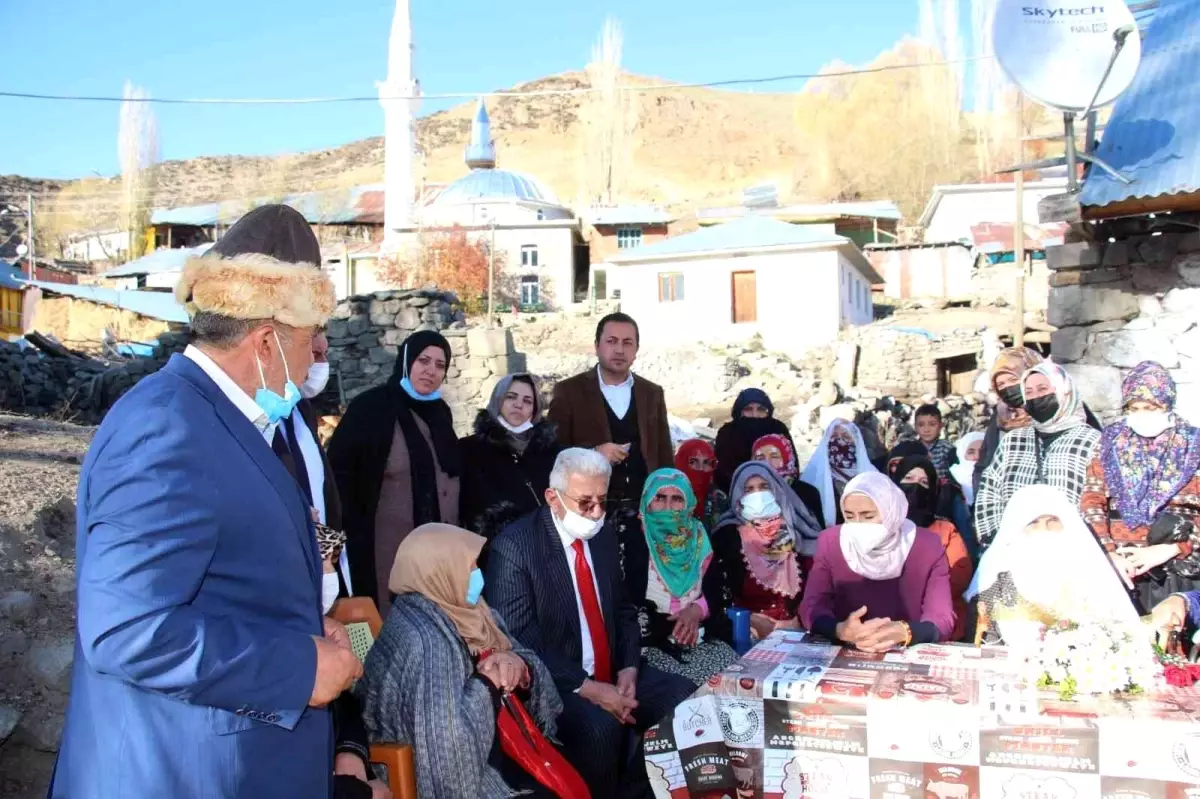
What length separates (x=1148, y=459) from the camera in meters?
4.25

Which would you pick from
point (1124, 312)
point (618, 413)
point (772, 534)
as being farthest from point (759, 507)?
point (1124, 312)

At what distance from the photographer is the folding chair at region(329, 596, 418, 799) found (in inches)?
114

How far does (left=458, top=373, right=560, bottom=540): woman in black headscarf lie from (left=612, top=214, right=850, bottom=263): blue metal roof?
2061 cm

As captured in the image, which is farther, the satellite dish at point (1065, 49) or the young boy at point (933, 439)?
the young boy at point (933, 439)

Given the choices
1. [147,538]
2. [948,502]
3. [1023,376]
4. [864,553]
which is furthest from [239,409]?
[948,502]

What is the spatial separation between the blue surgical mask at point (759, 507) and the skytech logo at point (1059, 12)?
346cm

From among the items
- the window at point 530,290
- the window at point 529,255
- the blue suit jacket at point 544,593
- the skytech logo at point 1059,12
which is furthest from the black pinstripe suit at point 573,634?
the window at point 529,255

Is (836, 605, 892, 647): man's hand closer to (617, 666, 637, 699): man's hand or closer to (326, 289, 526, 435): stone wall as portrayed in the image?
(617, 666, 637, 699): man's hand

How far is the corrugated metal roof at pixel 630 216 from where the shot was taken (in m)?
37.0

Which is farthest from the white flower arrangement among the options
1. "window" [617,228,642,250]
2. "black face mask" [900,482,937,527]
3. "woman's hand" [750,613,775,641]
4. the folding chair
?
"window" [617,228,642,250]

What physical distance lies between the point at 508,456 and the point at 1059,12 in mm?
4327

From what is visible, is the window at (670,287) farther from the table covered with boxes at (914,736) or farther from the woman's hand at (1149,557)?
the table covered with boxes at (914,736)

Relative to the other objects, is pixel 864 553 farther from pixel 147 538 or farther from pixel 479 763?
pixel 147 538

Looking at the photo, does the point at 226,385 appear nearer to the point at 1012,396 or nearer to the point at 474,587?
the point at 474,587
